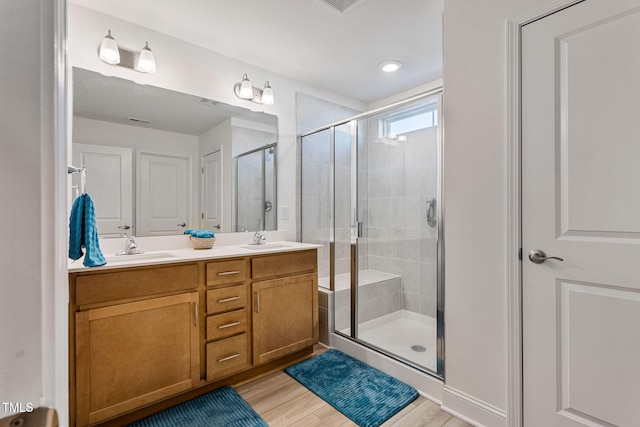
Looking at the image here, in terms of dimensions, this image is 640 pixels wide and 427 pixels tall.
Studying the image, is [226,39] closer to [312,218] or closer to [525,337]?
[312,218]

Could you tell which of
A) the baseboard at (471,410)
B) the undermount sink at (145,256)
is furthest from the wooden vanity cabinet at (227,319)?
the baseboard at (471,410)

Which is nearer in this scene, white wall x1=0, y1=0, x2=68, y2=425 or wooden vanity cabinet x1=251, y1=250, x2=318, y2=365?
white wall x1=0, y1=0, x2=68, y2=425

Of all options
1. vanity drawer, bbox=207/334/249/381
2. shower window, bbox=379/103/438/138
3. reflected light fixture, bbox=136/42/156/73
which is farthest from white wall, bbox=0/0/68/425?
shower window, bbox=379/103/438/138

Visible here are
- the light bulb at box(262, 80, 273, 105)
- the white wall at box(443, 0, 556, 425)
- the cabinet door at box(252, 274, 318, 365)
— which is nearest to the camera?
the white wall at box(443, 0, 556, 425)

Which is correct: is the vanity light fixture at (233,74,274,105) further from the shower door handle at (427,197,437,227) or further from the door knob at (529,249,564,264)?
the door knob at (529,249,564,264)

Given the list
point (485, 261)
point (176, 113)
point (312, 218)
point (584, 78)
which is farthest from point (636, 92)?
point (176, 113)

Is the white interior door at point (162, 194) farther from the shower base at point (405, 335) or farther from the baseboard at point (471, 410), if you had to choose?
the baseboard at point (471, 410)

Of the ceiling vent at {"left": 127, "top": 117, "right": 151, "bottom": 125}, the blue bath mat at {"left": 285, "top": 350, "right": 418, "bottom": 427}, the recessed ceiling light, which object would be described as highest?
the recessed ceiling light

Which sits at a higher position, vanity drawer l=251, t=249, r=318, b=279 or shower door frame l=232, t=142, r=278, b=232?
shower door frame l=232, t=142, r=278, b=232

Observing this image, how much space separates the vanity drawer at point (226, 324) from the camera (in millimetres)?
1891

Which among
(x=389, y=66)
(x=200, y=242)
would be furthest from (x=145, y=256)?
(x=389, y=66)

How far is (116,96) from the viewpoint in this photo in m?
2.05

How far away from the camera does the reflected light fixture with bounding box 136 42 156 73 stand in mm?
2082

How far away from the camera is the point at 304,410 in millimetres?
1800
